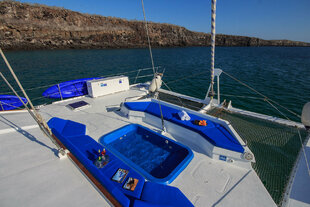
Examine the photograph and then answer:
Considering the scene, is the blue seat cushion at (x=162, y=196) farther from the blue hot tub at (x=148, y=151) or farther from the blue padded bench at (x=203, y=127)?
the blue padded bench at (x=203, y=127)

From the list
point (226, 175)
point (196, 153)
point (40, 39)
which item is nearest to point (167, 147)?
point (196, 153)

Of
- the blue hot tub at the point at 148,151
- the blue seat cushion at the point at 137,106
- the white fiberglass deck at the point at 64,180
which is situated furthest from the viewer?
the blue seat cushion at the point at 137,106

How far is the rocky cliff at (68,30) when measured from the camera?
195ft

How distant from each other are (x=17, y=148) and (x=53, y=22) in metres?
88.4

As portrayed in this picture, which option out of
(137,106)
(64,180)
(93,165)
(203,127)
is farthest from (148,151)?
(64,180)

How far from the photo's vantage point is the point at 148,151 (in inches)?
267

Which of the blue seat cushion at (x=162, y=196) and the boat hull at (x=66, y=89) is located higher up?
the boat hull at (x=66, y=89)

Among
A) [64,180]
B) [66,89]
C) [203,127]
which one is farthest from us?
[66,89]

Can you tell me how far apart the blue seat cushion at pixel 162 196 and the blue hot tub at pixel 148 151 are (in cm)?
91

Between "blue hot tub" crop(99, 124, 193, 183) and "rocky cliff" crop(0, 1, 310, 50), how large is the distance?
77.7 metres

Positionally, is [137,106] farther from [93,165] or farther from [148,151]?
[93,165]

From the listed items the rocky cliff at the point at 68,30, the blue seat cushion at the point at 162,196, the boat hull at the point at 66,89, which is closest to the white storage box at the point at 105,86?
the boat hull at the point at 66,89

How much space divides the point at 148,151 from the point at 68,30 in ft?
285

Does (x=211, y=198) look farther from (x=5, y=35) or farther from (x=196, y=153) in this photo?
(x=5, y=35)
